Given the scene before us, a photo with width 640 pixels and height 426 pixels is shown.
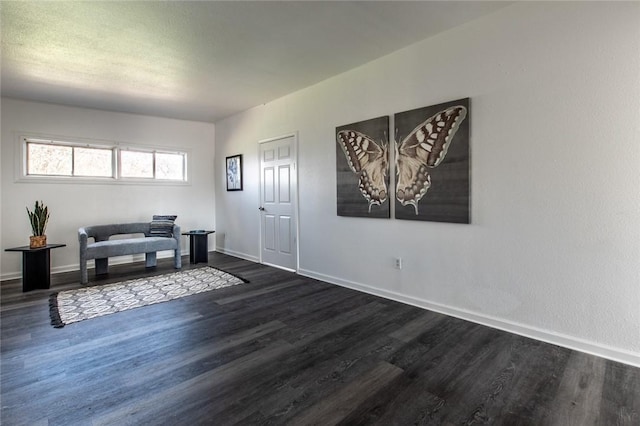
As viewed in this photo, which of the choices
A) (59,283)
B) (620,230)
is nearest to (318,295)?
(620,230)

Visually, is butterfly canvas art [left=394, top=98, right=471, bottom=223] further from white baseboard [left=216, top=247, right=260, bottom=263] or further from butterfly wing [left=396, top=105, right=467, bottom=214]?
white baseboard [left=216, top=247, right=260, bottom=263]

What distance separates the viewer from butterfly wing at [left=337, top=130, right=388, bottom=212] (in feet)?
11.1

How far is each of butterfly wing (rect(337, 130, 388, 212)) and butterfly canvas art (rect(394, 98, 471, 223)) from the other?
0.18m

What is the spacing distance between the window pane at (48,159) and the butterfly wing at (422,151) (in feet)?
16.6

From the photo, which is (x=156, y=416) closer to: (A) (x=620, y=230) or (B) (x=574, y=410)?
(B) (x=574, y=410)

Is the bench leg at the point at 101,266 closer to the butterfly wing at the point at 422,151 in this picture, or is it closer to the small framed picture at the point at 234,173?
the small framed picture at the point at 234,173

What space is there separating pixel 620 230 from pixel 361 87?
264 centimetres

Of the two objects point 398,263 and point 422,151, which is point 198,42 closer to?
point 422,151

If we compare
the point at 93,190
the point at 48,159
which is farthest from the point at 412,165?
the point at 48,159

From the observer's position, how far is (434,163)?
9.59 feet

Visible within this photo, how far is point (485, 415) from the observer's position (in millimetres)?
1609

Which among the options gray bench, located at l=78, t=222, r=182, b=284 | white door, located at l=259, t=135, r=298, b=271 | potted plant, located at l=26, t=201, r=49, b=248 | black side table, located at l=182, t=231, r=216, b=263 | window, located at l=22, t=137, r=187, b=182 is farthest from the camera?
black side table, located at l=182, t=231, r=216, b=263

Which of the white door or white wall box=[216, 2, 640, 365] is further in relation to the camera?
the white door

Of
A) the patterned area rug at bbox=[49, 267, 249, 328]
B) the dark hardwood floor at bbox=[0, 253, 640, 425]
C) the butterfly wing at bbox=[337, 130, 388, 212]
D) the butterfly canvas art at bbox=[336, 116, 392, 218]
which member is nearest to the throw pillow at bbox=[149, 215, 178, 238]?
the patterned area rug at bbox=[49, 267, 249, 328]
